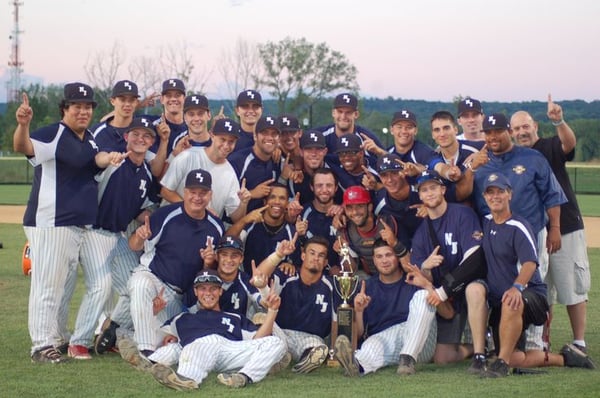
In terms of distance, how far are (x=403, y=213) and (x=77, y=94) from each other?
3.04 meters

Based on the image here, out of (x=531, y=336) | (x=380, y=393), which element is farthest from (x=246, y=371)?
(x=531, y=336)

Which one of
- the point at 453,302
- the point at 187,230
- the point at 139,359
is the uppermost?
the point at 187,230

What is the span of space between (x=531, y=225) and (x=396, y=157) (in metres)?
1.31

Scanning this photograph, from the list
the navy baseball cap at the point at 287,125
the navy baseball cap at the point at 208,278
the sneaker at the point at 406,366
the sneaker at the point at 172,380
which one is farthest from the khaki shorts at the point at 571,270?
the sneaker at the point at 172,380

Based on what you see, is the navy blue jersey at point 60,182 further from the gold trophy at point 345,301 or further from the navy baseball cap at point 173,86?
the gold trophy at point 345,301

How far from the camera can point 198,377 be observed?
630 cm

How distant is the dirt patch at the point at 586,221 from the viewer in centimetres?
1973

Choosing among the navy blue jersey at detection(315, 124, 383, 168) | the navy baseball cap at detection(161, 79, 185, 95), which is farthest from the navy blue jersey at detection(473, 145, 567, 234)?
the navy baseball cap at detection(161, 79, 185, 95)

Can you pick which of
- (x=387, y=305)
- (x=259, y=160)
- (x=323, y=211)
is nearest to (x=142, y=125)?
(x=259, y=160)

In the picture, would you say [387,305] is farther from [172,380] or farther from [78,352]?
[78,352]

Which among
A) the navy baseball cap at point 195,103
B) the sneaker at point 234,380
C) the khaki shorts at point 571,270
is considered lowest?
the sneaker at point 234,380

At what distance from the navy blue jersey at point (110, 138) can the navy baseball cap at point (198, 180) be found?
0.90 meters

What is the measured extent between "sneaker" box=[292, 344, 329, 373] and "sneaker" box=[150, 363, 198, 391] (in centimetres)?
101

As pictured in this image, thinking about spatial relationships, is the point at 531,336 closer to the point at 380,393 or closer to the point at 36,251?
the point at 380,393
